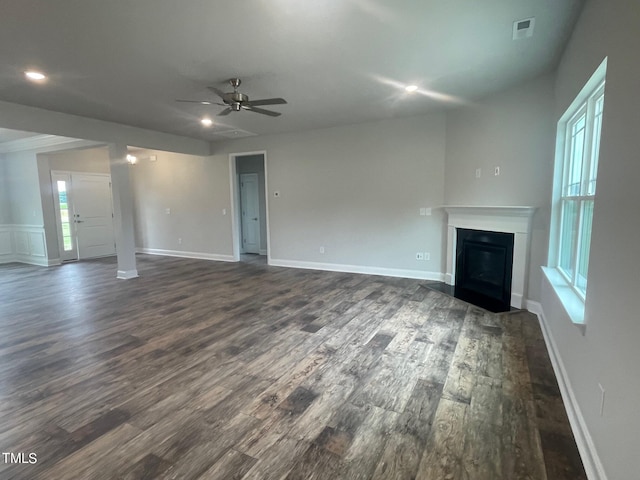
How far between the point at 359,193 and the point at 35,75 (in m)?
4.55

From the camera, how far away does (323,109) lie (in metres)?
4.74

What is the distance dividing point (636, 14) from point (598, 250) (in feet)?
3.59

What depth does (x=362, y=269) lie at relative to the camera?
19.6ft

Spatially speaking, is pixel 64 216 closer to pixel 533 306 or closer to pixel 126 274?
pixel 126 274

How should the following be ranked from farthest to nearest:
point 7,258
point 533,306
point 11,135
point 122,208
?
point 7,258 < point 11,135 < point 122,208 < point 533,306

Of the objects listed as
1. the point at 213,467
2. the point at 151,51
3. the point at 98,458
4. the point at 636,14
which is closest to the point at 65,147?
the point at 151,51

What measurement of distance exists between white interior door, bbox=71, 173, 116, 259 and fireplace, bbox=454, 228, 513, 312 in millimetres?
8402

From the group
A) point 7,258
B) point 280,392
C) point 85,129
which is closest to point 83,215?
point 7,258

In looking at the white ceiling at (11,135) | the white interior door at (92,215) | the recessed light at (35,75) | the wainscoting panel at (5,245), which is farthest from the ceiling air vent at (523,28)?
the wainscoting panel at (5,245)

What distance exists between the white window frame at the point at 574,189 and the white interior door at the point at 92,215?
936 cm

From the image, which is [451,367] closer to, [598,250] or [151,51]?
[598,250]

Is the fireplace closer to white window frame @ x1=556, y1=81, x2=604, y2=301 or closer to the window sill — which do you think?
the window sill

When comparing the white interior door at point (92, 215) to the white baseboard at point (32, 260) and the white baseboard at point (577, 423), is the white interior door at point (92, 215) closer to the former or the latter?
the white baseboard at point (32, 260)

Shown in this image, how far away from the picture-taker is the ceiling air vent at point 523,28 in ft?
8.07
